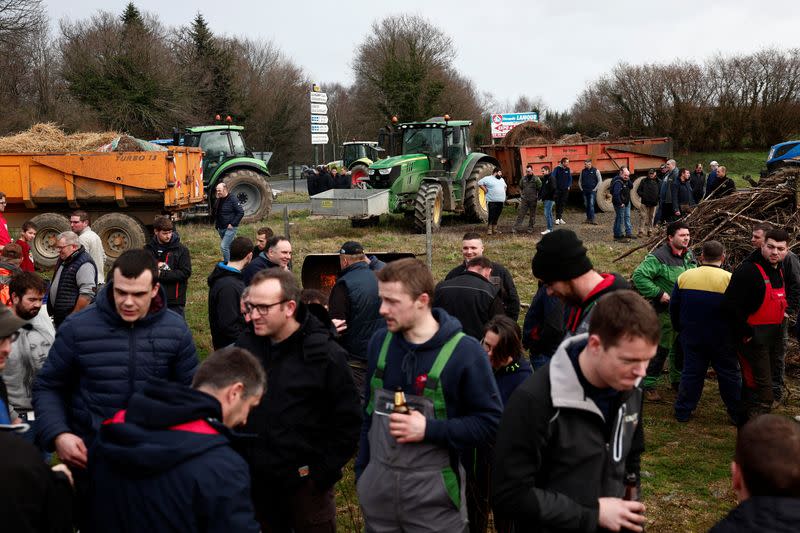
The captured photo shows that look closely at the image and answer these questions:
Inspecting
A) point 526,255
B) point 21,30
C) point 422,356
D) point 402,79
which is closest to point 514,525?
point 422,356

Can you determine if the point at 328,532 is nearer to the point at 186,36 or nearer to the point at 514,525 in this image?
the point at 514,525

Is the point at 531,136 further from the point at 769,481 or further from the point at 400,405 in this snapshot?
the point at 769,481

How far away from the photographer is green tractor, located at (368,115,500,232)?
57.0 ft

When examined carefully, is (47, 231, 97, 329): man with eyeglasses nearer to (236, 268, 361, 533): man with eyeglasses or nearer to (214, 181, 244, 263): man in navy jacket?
(236, 268, 361, 533): man with eyeglasses

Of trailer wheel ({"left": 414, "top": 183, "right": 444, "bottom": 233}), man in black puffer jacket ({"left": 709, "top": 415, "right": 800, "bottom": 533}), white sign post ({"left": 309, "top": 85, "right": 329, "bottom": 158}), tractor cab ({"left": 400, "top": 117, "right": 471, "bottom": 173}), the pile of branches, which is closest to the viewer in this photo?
man in black puffer jacket ({"left": 709, "top": 415, "right": 800, "bottom": 533})

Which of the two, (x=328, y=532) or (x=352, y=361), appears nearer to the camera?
(x=328, y=532)

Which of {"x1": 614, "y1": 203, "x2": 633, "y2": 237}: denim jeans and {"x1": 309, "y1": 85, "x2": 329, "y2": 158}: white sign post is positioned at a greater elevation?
{"x1": 309, "y1": 85, "x2": 329, "y2": 158}: white sign post

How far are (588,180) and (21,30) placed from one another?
20.8 metres

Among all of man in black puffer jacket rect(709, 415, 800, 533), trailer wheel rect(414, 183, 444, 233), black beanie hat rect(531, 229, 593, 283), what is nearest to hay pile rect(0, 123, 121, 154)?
trailer wheel rect(414, 183, 444, 233)

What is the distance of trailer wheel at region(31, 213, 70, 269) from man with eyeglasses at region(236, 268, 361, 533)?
435 inches

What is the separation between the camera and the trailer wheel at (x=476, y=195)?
18047mm

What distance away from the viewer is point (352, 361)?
5.78m

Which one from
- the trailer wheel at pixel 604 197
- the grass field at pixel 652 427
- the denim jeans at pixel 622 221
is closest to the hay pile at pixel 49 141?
the grass field at pixel 652 427

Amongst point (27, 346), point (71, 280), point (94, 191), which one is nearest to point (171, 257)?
point (71, 280)
